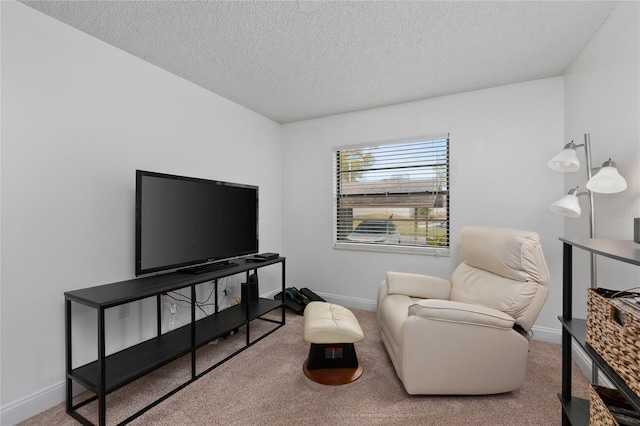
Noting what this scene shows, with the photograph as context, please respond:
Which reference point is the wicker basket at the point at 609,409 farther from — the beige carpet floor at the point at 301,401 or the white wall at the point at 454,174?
the white wall at the point at 454,174

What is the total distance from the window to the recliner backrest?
0.64 m

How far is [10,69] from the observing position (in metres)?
1.56

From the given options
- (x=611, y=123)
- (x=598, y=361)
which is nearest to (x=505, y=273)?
(x=598, y=361)

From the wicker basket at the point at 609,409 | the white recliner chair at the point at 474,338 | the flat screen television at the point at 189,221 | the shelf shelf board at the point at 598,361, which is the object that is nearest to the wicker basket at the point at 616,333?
the shelf shelf board at the point at 598,361

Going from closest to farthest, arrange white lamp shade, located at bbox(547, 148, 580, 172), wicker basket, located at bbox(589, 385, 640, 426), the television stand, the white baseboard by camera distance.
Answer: wicker basket, located at bbox(589, 385, 640, 426), the white baseboard, white lamp shade, located at bbox(547, 148, 580, 172), the television stand

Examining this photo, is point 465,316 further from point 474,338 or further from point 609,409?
point 609,409

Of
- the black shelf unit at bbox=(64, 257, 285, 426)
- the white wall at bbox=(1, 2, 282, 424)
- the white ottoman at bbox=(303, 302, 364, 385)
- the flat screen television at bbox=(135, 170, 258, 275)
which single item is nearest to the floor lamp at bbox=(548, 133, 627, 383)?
the white ottoman at bbox=(303, 302, 364, 385)

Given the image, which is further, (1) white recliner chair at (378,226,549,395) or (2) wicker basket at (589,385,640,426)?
(1) white recliner chair at (378,226,549,395)

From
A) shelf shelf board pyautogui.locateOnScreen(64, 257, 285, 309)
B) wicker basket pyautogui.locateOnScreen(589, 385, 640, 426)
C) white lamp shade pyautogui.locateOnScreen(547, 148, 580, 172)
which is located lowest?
wicker basket pyautogui.locateOnScreen(589, 385, 640, 426)

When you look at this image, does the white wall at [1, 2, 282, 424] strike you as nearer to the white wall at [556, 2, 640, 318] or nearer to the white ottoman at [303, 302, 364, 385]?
the white ottoman at [303, 302, 364, 385]

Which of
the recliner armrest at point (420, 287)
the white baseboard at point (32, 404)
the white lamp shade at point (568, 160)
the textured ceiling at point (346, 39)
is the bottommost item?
the white baseboard at point (32, 404)

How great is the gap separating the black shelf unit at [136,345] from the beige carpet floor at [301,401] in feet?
0.34

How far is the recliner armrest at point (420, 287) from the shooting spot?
2426 mm

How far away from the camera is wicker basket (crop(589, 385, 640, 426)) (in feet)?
3.25
